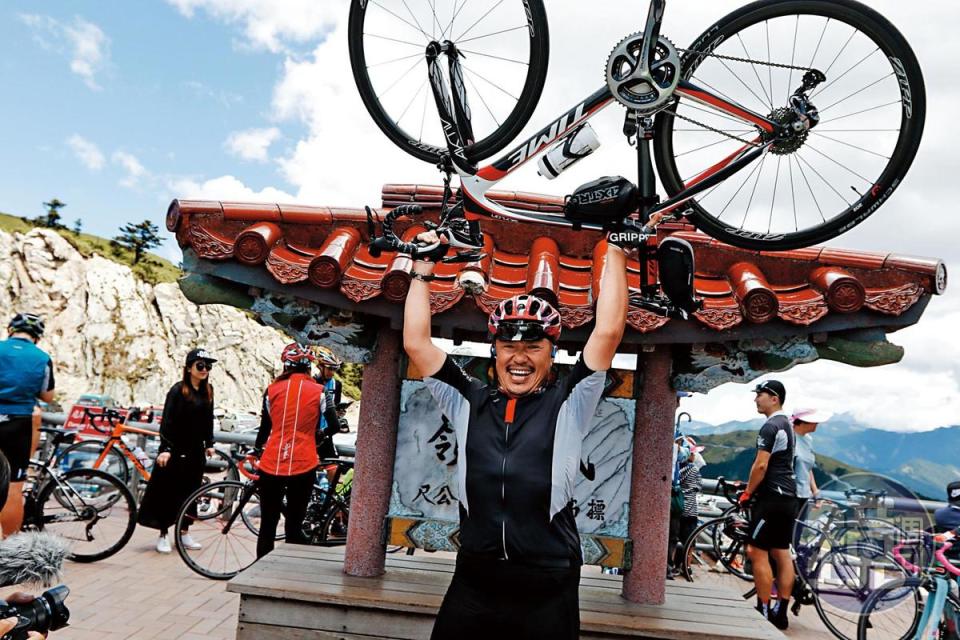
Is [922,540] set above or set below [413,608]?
above

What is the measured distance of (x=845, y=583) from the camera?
261 inches

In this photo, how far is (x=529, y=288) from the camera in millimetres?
3770

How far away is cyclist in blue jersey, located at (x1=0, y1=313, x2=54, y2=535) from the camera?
18.8ft

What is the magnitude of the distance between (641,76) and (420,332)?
1.47m

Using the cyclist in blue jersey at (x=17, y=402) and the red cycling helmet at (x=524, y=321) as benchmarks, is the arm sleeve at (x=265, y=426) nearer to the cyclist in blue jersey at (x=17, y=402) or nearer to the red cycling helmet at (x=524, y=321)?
the cyclist in blue jersey at (x=17, y=402)

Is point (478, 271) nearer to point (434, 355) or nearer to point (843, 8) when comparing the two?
point (434, 355)

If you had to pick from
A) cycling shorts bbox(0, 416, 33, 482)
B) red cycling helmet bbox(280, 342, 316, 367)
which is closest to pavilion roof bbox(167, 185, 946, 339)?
red cycling helmet bbox(280, 342, 316, 367)

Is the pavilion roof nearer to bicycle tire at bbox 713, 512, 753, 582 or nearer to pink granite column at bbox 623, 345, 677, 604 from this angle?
pink granite column at bbox 623, 345, 677, 604

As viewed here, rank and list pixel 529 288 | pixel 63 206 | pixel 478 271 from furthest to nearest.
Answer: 1. pixel 63 206
2. pixel 529 288
3. pixel 478 271

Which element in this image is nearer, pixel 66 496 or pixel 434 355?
pixel 434 355

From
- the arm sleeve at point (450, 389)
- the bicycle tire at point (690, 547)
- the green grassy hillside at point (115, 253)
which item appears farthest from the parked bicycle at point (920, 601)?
the green grassy hillside at point (115, 253)

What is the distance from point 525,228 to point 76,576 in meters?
5.23

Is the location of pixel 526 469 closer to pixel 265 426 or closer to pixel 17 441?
pixel 265 426

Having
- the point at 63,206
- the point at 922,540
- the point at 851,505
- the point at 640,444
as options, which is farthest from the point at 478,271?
the point at 63,206
